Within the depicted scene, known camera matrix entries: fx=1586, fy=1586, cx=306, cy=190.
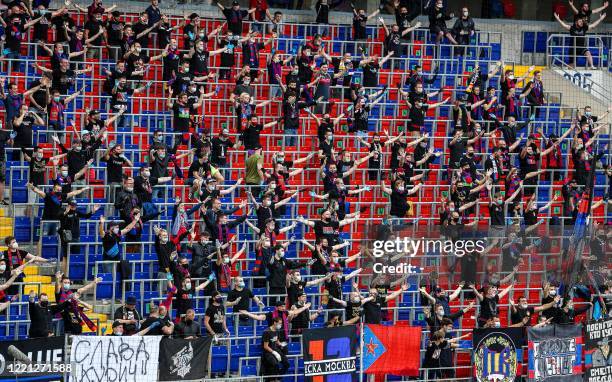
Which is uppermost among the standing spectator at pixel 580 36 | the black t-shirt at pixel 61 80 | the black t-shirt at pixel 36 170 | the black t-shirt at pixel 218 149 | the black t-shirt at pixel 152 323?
the standing spectator at pixel 580 36

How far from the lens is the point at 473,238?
93.7 feet

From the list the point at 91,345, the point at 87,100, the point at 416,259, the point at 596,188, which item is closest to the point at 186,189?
the point at 87,100

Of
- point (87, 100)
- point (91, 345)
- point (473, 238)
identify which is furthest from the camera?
point (87, 100)

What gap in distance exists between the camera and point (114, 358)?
77.8ft

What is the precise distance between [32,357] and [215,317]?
4.19 metres

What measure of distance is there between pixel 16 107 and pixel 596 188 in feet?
41.8

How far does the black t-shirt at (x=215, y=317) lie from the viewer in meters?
26.3

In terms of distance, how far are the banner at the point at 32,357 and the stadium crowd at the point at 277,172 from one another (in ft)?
4.78

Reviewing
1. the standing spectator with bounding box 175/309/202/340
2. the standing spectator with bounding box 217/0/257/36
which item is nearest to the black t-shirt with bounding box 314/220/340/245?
the standing spectator with bounding box 175/309/202/340

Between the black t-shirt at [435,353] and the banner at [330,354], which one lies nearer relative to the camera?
the banner at [330,354]

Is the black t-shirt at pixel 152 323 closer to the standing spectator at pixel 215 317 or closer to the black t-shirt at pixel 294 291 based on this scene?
the standing spectator at pixel 215 317

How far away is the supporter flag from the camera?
84.6ft

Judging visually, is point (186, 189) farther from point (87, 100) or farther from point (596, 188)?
point (596, 188)

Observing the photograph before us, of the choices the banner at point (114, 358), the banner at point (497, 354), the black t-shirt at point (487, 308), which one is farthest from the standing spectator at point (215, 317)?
the black t-shirt at point (487, 308)
